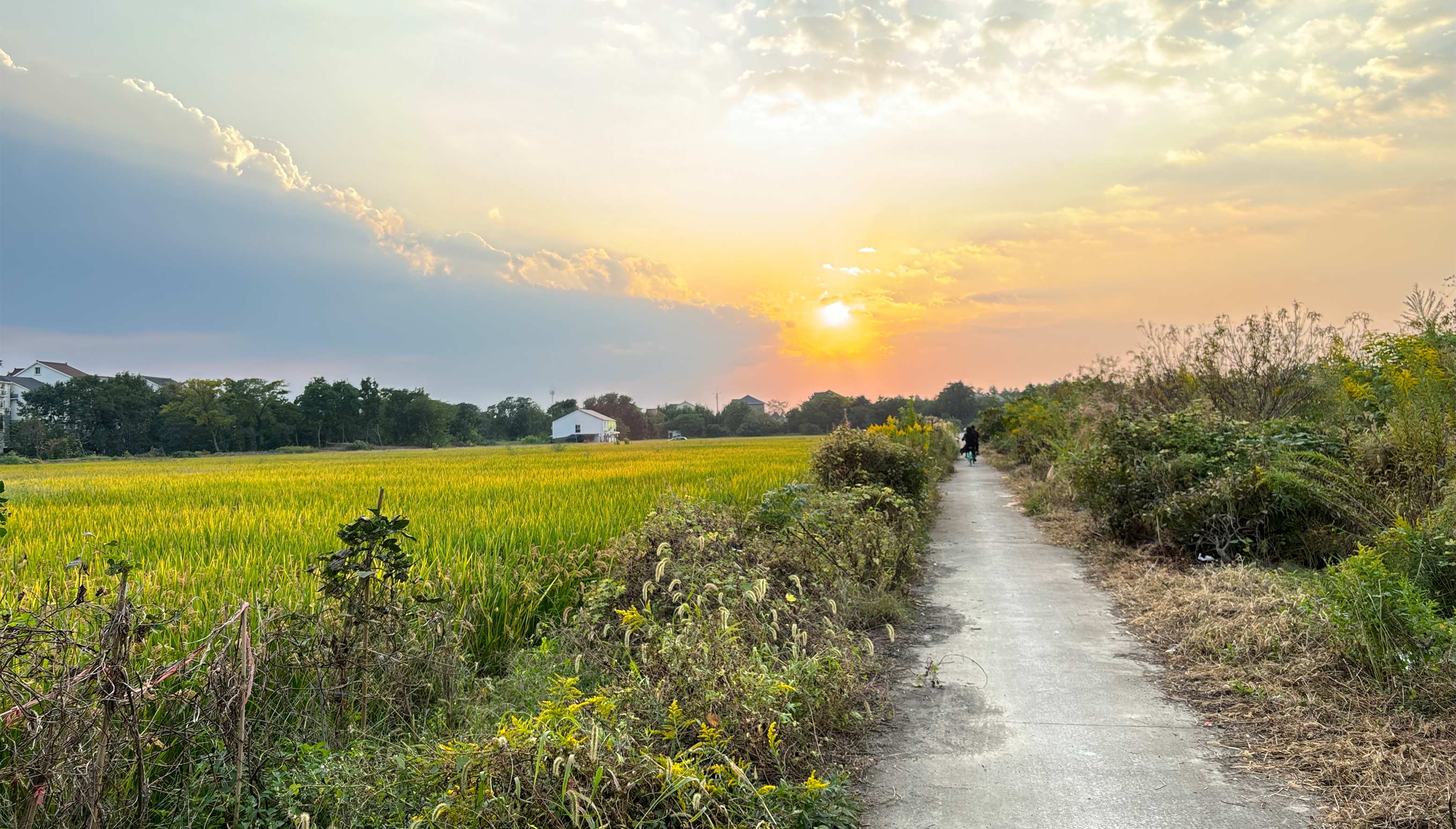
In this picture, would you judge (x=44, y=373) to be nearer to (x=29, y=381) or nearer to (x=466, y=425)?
(x=29, y=381)

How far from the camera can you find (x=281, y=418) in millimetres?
71125

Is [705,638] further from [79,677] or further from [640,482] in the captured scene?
[640,482]

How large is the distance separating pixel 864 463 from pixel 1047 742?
6.97 meters

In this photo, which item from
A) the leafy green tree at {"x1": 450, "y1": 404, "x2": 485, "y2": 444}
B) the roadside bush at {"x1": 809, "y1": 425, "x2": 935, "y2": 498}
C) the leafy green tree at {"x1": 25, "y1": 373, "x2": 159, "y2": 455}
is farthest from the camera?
the leafy green tree at {"x1": 450, "y1": 404, "x2": 485, "y2": 444}

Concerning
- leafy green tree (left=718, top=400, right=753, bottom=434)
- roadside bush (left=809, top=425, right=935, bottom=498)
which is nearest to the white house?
leafy green tree (left=718, top=400, right=753, bottom=434)

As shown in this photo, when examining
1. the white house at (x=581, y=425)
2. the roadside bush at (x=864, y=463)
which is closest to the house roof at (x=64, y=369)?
the white house at (x=581, y=425)

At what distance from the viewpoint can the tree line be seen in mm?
60750

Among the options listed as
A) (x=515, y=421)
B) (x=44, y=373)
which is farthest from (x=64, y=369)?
(x=515, y=421)

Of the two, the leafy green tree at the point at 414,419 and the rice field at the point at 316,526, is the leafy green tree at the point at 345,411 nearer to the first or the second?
the leafy green tree at the point at 414,419

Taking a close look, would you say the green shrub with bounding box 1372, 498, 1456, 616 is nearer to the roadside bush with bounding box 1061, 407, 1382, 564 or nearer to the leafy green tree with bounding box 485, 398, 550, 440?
the roadside bush with bounding box 1061, 407, 1382, 564

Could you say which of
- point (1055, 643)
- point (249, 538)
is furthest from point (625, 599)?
point (249, 538)

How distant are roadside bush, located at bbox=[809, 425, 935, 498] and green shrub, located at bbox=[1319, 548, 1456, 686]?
6210 mm

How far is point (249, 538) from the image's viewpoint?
679 cm

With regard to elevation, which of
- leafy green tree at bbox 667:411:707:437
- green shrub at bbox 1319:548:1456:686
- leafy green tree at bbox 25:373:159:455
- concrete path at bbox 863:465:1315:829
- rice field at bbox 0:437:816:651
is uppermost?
leafy green tree at bbox 25:373:159:455
